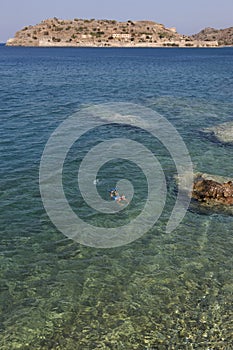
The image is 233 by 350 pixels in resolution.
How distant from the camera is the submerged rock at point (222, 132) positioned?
3960 cm

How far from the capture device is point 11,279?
18.2 meters

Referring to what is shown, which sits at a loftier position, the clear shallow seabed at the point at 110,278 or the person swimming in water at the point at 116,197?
the person swimming in water at the point at 116,197

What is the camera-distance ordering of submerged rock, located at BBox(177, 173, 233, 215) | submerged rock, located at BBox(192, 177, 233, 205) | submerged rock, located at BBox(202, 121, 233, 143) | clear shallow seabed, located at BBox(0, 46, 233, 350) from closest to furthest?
1. clear shallow seabed, located at BBox(0, 46, 233, 350)
2. submerged rock, located at BBox(177, 173, 233, 215)
3. submerged rock, located at BBox(192, 177, 233, 205)
4. submerged rock, located at BBox(202, 121, 233, 143)

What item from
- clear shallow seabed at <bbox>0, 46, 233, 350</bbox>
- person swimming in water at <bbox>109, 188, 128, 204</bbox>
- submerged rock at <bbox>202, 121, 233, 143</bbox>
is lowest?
clear shallow seabed at <bbox>0, 46, 233, 350</bbox>

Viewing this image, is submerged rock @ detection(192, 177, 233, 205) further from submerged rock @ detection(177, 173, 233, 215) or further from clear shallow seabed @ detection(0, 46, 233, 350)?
clear shallow seabed @ detection(0, 46, 233, 350)

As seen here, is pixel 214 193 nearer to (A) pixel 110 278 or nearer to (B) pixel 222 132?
(A) pixel 110 278

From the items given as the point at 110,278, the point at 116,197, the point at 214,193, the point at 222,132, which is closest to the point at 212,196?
the point at 214,193

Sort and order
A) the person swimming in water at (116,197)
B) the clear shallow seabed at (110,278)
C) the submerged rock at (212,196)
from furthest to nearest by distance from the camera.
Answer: the person swimming in water at (116,197)
the submerged rock at (212,196)
the clear shallow seabed at (110,278)

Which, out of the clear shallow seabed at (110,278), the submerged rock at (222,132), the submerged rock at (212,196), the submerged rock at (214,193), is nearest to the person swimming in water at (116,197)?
the clear shallow seabed at (110,278)

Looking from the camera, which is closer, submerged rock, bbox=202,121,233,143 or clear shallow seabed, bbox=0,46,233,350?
clear shallow seabed, bbox=0,46,233,350

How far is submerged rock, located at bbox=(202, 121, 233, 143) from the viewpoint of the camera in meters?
39.6

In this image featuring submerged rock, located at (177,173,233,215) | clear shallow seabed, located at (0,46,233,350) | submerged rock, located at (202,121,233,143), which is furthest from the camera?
submerged rock, located at (202,121,233,143)

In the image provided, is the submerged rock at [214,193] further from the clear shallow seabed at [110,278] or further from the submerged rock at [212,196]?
the clear shallow seabed at [110,278]

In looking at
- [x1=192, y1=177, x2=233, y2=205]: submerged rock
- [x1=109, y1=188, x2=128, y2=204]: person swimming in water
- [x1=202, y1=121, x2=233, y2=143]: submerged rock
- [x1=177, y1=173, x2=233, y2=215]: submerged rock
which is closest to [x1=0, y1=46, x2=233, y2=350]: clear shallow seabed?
[x1=177, y1=173, x2=233, y2=215]: submerged rock
